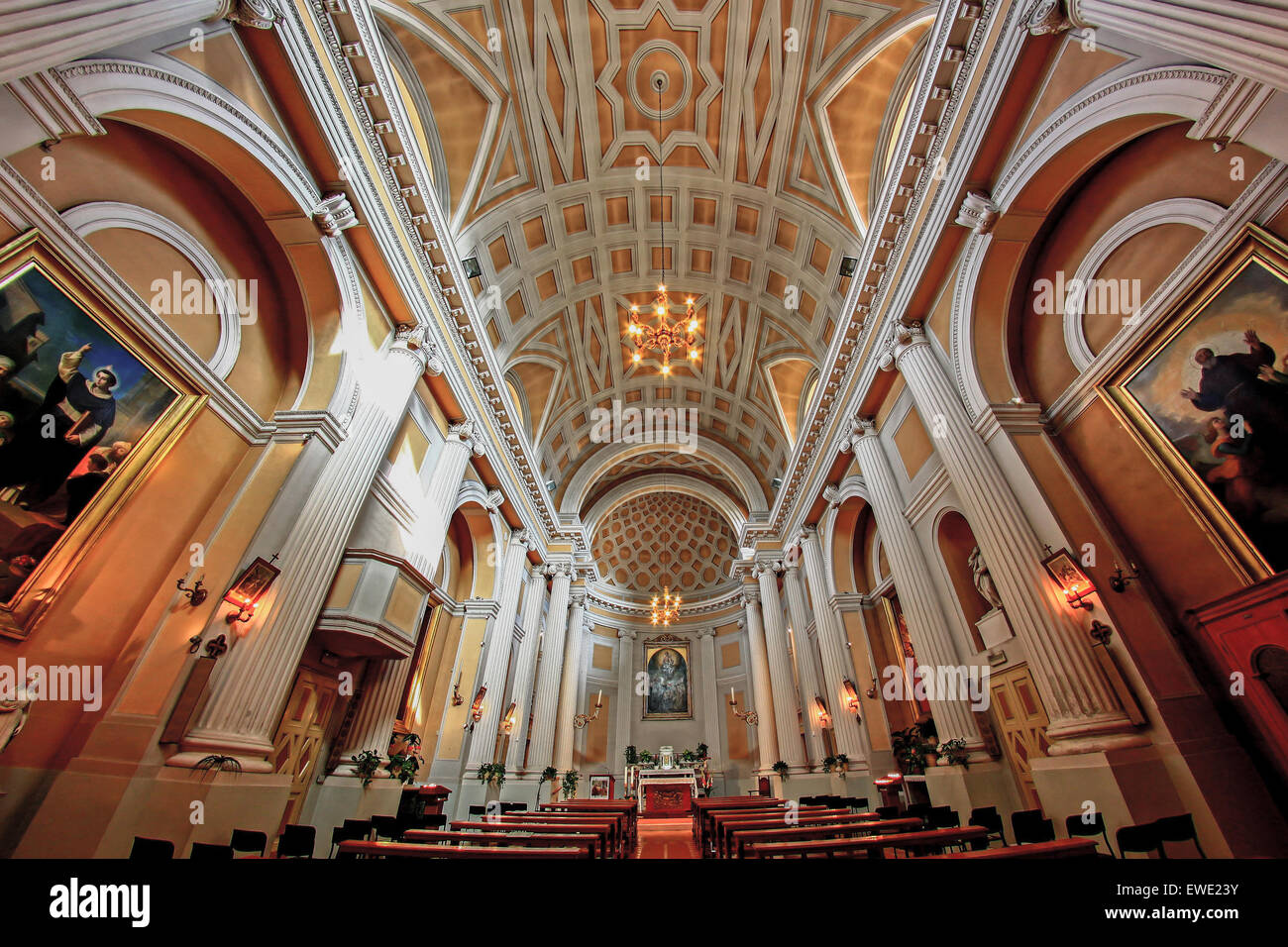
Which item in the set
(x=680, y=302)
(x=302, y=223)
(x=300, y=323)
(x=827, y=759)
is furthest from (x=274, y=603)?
(x=680, y=302)

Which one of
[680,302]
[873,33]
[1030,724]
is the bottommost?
[1030,724]

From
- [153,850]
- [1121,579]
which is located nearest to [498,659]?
[153,850]

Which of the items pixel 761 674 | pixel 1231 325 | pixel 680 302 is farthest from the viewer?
pixel 761 674

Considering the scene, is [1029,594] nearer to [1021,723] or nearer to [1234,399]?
[1021,723]

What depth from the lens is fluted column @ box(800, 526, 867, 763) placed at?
32.5 feet

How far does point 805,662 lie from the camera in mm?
12422

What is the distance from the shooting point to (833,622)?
35.6 feet

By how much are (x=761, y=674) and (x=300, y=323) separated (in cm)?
1431

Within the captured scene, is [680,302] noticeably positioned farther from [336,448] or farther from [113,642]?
[113,642]

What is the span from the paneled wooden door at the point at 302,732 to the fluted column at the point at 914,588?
27.8ft

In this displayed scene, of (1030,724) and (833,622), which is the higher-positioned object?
(833,622)

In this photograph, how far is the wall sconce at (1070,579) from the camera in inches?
184

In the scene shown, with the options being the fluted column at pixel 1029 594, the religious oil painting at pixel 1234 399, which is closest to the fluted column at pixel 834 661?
the fluted column at pixel 1029 594

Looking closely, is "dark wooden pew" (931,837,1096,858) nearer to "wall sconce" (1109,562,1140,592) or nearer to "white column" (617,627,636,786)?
"wall sconce" (1109,562,1140,592)
